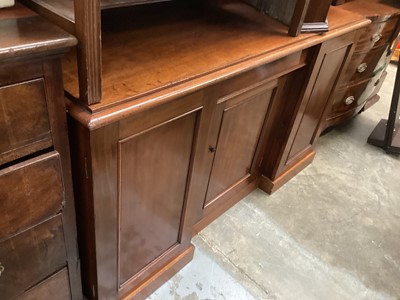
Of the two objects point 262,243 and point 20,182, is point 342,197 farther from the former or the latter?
point 20,182

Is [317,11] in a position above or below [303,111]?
above

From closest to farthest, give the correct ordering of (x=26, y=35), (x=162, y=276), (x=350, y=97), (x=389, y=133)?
(x=26, y=35) < (x=162, y=276) < (x=350, y=97) < (x=389, y=133)

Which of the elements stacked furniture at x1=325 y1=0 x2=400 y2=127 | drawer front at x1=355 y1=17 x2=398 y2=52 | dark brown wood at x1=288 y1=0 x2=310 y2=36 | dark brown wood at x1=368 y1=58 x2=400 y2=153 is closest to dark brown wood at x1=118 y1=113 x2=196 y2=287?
dark brown wood at x1=288 y1=0 x2=310 y2=36

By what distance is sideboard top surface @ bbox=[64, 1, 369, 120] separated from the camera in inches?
30.8

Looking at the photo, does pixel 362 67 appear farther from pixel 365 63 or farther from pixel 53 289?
pixel 53 289

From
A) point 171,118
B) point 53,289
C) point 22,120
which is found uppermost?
point 22,120

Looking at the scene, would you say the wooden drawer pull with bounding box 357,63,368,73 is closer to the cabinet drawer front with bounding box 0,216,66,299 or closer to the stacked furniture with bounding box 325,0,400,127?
the stacked furniture with bounding box 325,0,400,127

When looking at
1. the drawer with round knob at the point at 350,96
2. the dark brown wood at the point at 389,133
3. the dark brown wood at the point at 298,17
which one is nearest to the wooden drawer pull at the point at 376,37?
the drawer with round knob at the point at 350,96

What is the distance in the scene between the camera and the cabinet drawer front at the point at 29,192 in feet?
2.13

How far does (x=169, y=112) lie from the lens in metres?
0.86

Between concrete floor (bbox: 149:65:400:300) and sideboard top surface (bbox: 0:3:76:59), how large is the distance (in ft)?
3.26

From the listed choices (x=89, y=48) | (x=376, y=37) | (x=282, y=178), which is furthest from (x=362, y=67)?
(x=89, y=48)

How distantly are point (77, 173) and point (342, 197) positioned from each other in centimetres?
146

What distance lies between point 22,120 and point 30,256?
336 millimetres
